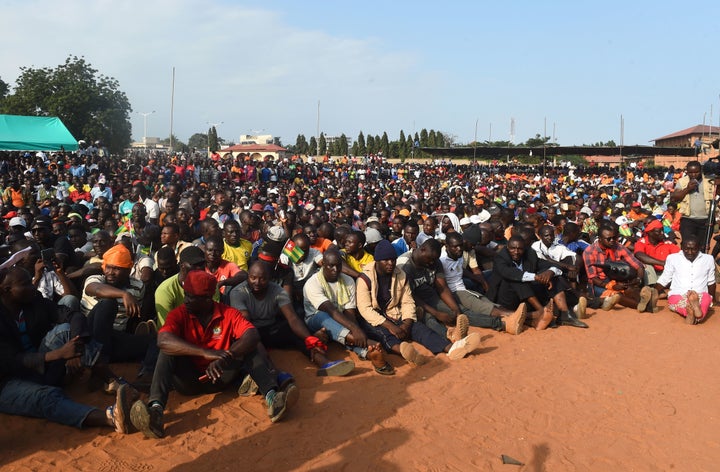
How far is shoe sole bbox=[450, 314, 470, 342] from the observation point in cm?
598

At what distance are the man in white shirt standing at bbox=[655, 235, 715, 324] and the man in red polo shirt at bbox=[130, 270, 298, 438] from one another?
225 inches

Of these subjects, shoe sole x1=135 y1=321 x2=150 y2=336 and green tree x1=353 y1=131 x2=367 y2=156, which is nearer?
shoe sole x1=135 y1=321 x2=150 y2=336

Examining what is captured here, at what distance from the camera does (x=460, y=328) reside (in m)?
A: 6.02

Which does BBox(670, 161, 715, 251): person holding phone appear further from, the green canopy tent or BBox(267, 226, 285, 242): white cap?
the green canopy tent

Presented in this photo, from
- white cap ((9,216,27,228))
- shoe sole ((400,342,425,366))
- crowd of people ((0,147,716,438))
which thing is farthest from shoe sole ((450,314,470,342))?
white cap ((9,216,27,228))

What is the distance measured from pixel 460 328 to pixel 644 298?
3.31 meters

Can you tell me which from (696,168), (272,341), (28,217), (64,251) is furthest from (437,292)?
(28,217)

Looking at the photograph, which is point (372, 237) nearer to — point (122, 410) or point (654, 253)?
point (122, 410)

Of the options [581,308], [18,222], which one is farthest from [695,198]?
[18,222]

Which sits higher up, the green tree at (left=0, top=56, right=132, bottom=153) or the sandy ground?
the green tree at (left=0, top=56, right=132, bottom=153)

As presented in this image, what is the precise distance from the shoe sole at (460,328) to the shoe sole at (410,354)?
0.69 m

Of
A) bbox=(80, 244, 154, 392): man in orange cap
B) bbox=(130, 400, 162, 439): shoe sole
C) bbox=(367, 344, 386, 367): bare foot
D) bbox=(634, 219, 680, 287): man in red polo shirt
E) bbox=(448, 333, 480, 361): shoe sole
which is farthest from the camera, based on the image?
bbox=(634, 219, 680, 287): man in red polo shirt

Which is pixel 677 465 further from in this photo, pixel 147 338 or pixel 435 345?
pixel 147 338

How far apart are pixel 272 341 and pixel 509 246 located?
3.27 metres
